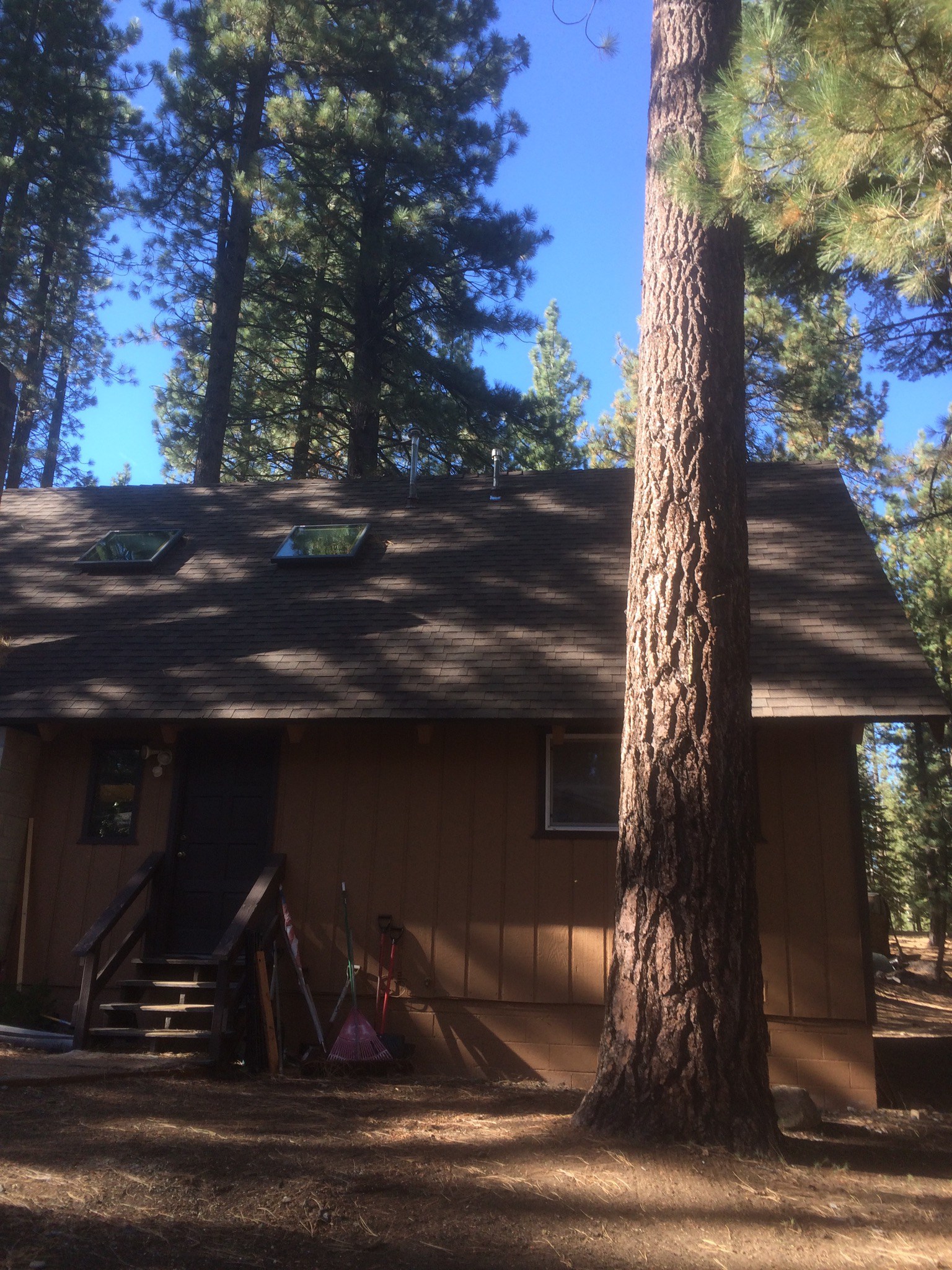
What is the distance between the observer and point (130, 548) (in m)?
10.8

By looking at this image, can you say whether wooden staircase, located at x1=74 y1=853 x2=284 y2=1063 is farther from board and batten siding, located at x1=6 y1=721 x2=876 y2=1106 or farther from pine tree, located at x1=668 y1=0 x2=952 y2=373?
pine tree, located at x1=668 y1=0 x2=952 y2=373

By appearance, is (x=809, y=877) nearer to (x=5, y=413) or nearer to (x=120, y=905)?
(x=120, y=905)

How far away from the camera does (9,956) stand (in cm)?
797

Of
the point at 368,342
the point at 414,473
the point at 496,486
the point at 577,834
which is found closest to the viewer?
the point at 577,834

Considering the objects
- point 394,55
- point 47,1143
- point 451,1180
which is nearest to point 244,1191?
point 451,1180

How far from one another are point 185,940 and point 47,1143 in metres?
3.88

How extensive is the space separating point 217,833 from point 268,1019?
187 cm

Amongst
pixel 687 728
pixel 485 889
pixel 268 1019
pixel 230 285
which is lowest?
pixel 268 1019

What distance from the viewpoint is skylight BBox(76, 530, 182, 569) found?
10422mm

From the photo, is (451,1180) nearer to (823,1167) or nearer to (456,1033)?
(823,1167)

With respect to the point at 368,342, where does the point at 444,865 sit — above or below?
below

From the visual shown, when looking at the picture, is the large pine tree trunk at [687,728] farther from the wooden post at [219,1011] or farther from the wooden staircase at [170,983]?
the wooden staircase at [170,983]

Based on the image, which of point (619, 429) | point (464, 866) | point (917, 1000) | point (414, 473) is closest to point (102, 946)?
point (464, 866)

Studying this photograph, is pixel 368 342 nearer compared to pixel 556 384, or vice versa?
pixel 368 342
